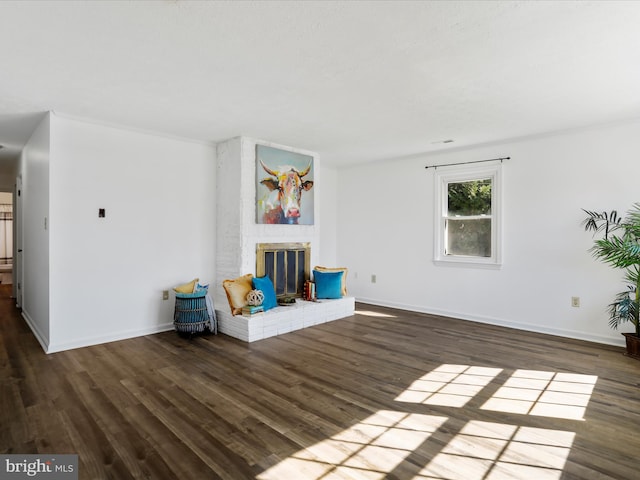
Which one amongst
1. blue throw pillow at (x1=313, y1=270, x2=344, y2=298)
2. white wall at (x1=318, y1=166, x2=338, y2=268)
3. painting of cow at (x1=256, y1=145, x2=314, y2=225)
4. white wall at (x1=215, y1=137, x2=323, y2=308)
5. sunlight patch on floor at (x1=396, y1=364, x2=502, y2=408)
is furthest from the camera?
white wall at (x1=318, y1=166, x2=338, y2=268)

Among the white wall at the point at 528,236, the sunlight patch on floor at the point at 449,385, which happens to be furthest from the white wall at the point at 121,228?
the sunlight patch on floor at the point at 449,385

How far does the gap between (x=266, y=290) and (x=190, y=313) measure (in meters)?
0.92

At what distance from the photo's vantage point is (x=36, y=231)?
4.30 meters

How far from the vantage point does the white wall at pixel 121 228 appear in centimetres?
374

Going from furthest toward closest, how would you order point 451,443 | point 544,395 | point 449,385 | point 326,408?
1. point 449,385
2. point 544,395
3. point 326,408
4. point 451,443

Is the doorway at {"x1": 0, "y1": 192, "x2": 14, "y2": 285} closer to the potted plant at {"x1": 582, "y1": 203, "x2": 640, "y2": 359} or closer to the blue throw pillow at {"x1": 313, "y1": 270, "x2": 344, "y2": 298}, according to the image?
the blue throw pillow at {"x1": 313, "y1": 270, "x2": 344, "y2": 298}

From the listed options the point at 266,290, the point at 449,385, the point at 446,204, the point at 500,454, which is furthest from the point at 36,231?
the point at 446,204

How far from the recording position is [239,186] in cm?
462

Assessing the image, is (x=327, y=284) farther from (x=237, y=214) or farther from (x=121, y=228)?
(x=121, y=228)

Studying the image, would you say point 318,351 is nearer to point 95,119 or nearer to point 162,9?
point 162,9

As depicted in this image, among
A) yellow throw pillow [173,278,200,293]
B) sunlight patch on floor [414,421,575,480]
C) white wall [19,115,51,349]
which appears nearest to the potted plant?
sunlight patch on floor [414,421,575,480]

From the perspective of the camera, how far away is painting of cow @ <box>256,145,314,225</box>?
4.80 meters

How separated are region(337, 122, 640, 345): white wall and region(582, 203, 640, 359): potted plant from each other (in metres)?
0.08

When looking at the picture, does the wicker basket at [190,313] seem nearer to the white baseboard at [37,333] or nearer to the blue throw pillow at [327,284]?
the white baseboard at [37,333]
